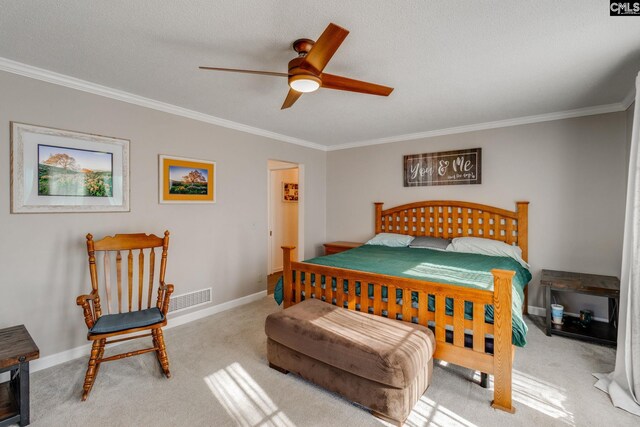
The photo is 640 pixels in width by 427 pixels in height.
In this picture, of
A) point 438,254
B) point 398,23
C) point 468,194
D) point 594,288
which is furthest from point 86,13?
point 594,288

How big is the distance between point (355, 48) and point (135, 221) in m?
2.68

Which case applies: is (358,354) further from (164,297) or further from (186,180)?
(186,180)

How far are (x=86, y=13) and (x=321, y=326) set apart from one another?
97.2 inches

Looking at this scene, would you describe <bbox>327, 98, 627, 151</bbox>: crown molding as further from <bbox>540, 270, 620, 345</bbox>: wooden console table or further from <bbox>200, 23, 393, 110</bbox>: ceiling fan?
<bbox>200, 23, 393, 110</bbox>: ceiling fan

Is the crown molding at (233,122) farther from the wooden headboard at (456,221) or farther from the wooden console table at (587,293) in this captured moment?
the wooden console table at (587,293)

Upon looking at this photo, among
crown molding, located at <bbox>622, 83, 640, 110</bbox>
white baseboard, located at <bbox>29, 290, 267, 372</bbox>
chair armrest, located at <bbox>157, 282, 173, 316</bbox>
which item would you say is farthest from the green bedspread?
crown molding, located at <bbox>622, 83, 640, 110</bbox>

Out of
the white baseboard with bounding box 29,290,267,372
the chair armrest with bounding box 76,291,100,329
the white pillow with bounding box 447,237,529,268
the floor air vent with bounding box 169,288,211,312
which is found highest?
the white pillow with bounding box 447,237,529,268

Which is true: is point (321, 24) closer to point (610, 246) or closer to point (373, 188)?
point (373, 188)

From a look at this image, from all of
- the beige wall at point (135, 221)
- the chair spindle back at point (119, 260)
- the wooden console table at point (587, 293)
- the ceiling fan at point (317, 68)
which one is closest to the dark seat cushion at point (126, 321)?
the chair spindle back at point (119, 260)

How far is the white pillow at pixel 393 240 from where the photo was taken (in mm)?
4316

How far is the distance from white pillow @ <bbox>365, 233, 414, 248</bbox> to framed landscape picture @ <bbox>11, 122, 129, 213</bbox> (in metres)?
3.24

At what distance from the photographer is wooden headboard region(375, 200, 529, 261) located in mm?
3803

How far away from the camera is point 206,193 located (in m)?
3.71

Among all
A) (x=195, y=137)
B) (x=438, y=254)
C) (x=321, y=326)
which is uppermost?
(x=195, y=137)
